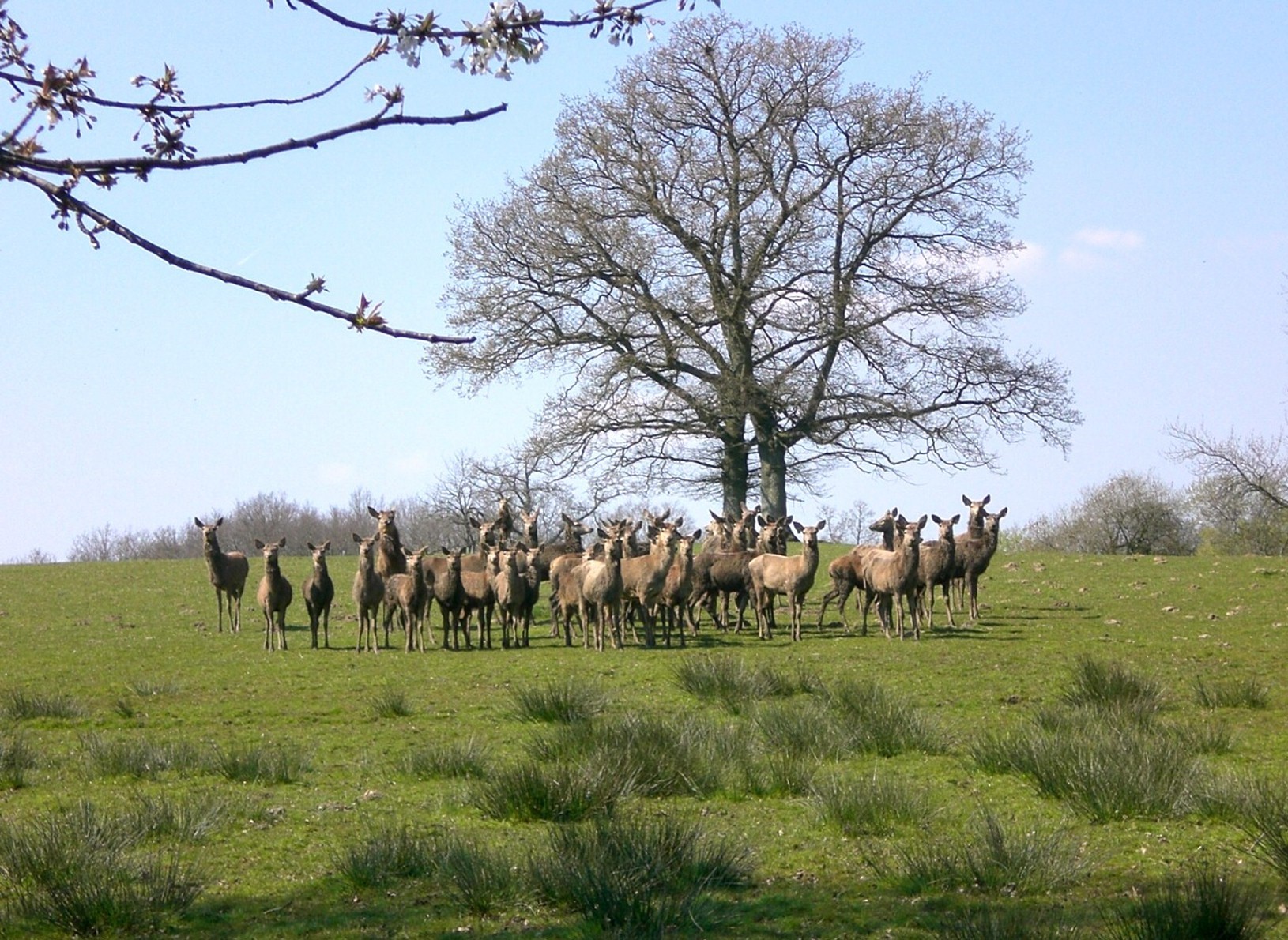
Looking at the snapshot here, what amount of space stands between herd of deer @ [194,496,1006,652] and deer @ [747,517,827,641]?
0.09ft

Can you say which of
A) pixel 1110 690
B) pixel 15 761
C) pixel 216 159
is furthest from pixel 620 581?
pixel 216 159

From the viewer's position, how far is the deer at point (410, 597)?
952 inches

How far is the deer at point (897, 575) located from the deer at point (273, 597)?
9780 mm

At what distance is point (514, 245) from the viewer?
41.6 meters

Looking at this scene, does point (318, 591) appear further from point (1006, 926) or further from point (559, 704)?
point (1006, 926)

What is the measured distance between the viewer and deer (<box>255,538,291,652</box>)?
24.3 meters

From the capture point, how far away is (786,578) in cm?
2447

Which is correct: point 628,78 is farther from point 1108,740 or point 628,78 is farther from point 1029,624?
point 1108,740

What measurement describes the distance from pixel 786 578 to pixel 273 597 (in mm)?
8584

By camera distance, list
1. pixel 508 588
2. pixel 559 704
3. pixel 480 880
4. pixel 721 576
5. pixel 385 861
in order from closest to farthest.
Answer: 1. pixel 480 880
2. pixel 385 861
3. pixel 559 704
4. pixel 508 588
5. pixel 721 576

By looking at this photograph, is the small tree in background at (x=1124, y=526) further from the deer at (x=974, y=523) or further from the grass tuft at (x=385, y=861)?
the grass tuft at (x=385, y=861)

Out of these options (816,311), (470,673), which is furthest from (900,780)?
(816,311)

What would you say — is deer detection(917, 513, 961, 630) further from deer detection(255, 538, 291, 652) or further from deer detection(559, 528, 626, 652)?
deer detection(255, 538, 291, 652)

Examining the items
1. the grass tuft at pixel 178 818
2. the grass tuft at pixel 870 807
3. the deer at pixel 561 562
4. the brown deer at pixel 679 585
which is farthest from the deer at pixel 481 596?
the grass tuft at pixel 870 807
